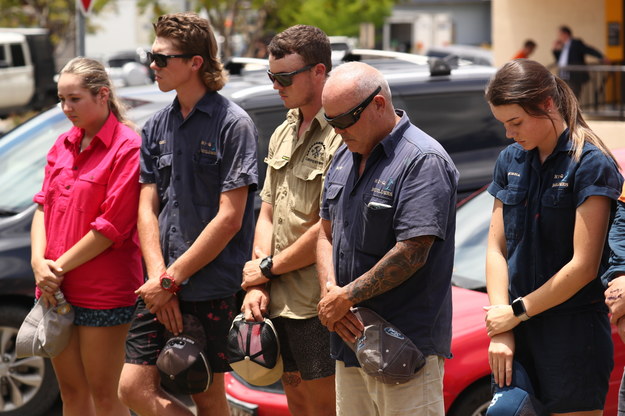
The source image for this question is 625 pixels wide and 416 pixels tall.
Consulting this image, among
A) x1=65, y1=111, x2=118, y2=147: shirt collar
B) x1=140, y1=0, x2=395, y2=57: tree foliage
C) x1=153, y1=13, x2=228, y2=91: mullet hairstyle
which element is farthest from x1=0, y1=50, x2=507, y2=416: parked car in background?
x1=140, y1=0, x2=395, y2=57: tree foliage

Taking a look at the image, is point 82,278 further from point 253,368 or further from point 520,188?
point 520,188

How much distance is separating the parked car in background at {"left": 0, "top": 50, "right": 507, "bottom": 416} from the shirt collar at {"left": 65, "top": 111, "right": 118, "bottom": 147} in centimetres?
137

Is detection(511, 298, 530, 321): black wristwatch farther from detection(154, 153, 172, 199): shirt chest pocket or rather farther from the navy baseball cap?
detection(154, 153, 172, 199): shirt chest pocket

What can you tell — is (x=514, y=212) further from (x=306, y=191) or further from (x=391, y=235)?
(x=306, y=191)

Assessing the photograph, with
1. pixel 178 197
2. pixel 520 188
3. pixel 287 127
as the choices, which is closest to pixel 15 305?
pixel 178 197

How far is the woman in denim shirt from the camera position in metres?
3.56

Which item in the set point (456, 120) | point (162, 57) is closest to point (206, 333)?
point (162, 57)

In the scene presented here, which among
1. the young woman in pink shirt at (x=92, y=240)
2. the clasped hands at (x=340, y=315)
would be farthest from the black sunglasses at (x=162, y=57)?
the clasped hands at (x=340, y=315)

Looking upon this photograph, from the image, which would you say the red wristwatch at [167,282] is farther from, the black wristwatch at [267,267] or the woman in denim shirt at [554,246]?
the woman in denim shirt at [554,246]

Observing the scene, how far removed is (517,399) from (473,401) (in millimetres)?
1333

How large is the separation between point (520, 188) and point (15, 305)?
12.0 feet

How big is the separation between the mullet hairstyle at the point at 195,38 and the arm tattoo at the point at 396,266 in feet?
4.66

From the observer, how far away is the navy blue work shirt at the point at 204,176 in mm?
4477

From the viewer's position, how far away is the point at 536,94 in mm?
3578
